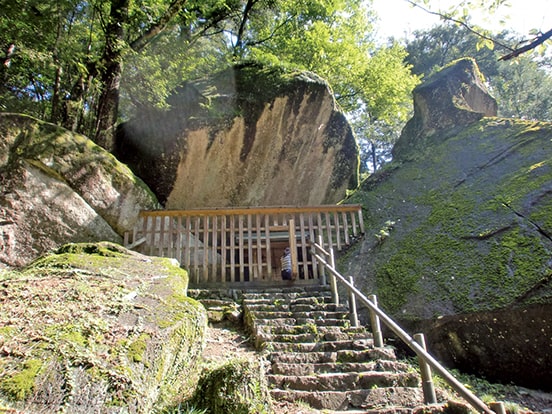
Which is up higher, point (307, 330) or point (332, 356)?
point (307, 330)

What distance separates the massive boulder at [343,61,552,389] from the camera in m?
4.90

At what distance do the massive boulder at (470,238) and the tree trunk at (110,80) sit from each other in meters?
6.60

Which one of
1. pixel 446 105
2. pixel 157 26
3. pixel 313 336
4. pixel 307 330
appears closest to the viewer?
pixel 313 336

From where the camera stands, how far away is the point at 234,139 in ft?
31.5

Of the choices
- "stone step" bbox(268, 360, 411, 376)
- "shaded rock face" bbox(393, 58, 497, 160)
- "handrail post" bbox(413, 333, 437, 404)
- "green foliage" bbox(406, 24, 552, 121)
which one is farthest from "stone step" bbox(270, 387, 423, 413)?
"green foliage" bbox(406, 24, 552, 121)

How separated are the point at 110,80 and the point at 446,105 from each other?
8.83 meters

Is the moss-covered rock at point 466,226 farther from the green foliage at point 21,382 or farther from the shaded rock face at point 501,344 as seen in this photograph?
the green foliage at point 21,382

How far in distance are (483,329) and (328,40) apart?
36.9 ft

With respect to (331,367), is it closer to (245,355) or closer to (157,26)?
(245,355)

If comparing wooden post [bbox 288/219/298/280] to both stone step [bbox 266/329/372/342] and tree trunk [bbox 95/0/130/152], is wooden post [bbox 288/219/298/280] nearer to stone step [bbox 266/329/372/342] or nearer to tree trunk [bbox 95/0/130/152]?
stone step [bbox 266/329/372/342]

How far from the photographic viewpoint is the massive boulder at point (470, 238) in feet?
16.1

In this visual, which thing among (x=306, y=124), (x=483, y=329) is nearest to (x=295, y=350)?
(x=483, y=329)

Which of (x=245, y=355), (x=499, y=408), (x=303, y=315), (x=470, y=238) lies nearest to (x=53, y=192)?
(x=245, y=355)

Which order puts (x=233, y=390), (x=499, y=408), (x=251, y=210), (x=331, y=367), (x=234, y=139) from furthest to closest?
(x=234, y=139), (x=251, y=210), (x=331, y=367), (x=499, y=408), (x=233, y=390)
